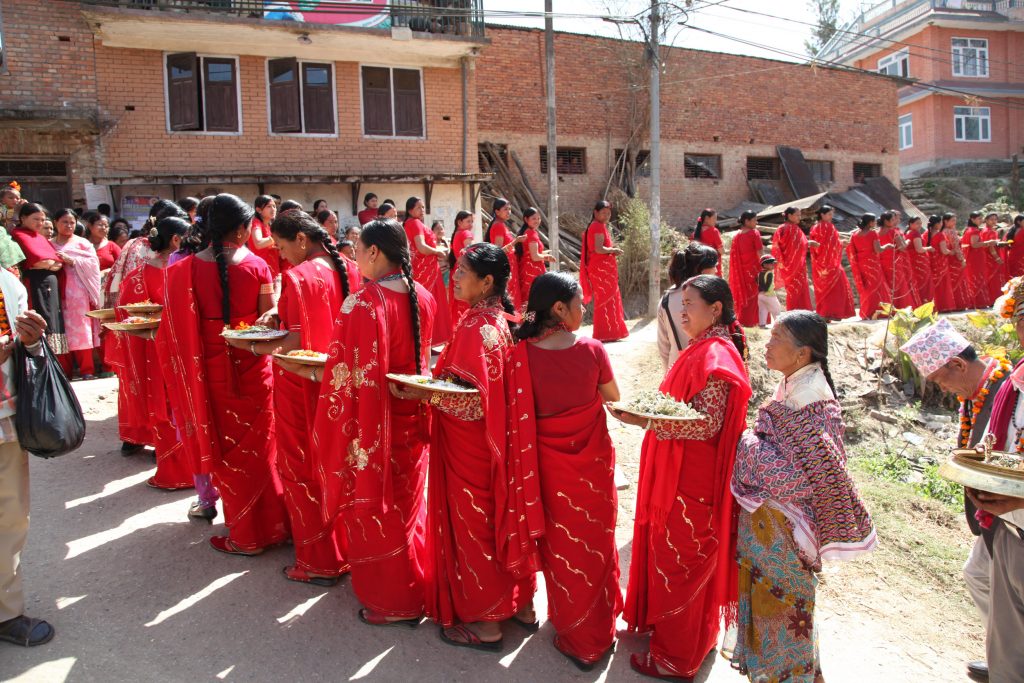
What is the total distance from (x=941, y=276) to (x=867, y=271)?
8.93 feet

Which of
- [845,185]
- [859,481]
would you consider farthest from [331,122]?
[845,185]

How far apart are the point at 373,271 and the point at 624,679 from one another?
2324 mm

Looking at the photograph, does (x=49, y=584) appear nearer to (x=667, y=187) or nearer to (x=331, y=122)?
(x=331, y=122)

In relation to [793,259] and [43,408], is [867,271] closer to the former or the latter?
→ [793,259]

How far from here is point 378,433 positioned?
136 inches

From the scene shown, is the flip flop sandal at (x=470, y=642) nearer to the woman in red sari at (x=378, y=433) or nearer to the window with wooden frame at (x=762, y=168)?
the woman in red sari at (x=378, y=433)

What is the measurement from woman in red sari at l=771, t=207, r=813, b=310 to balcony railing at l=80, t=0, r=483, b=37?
611 cm

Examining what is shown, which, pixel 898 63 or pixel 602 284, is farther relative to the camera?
pixel 898 63

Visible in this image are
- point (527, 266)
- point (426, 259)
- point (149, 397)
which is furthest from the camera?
point (527, 266)

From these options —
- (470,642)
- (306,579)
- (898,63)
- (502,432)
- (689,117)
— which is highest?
(898,63)

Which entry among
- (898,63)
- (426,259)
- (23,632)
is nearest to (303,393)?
(23,632)

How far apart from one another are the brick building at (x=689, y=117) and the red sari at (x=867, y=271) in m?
8.60

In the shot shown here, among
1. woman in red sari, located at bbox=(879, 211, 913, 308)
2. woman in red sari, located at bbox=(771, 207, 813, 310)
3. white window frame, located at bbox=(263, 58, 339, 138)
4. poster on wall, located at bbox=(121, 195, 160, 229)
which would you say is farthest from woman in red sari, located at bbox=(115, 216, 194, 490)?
woman in red sari, located at bbox=(879, 211, 913, 308)

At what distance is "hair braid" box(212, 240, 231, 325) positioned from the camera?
4.21 meters
